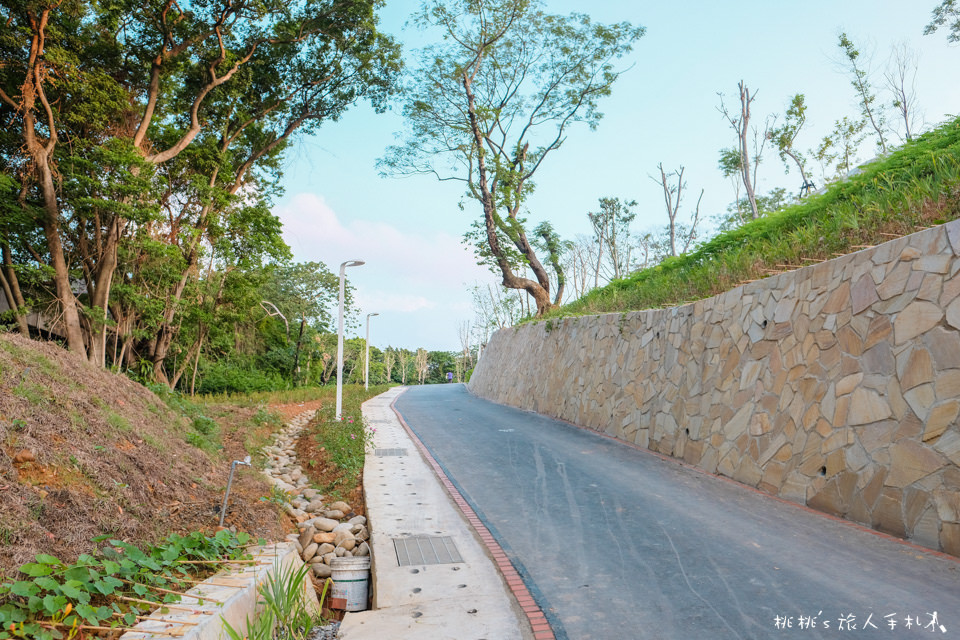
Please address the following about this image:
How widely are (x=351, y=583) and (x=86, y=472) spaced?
2.40m

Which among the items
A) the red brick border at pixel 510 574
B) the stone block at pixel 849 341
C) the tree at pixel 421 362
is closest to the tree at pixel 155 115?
the red brick border at pixel 510 574

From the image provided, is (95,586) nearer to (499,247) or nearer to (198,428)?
(198,428)

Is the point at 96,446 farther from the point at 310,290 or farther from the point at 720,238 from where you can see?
the point at 310,290

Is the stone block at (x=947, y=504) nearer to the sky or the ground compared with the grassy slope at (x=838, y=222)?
nearer to the ground

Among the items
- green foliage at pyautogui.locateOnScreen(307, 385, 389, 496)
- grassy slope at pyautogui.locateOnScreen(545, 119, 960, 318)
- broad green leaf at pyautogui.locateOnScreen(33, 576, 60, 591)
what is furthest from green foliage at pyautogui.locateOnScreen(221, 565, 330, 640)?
grassy slope at pyautogui.locateOnScreen(545, 119, 960, 318)

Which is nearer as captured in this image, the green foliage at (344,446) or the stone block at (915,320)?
the stone block at (915,320)

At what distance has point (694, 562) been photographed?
4.84 m

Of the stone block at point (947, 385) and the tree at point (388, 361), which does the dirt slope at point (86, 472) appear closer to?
the stone block at point (947, 385)

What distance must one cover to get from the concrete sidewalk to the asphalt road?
0.32 meters

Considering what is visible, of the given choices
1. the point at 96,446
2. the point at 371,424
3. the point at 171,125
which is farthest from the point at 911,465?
the point at 171,125

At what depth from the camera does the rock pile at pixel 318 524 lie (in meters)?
5.74

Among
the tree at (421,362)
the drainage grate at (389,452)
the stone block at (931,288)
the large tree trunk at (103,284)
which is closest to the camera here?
the stone block at (931,288)

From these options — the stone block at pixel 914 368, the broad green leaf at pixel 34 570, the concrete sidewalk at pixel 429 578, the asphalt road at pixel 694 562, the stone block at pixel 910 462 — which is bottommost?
the concrete sidewalk at pixel 429 578

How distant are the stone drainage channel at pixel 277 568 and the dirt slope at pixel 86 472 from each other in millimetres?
430
